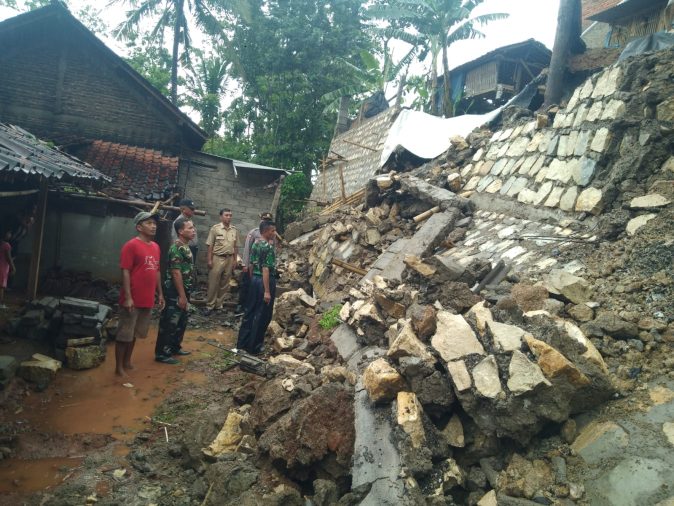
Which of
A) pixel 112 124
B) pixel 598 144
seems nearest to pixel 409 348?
pixel 598 144

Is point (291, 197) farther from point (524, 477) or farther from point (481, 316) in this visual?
point (524, 477)

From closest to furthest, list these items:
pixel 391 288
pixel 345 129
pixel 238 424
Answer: pixel 238 424 → pixel 391 288 → pixel 345 129

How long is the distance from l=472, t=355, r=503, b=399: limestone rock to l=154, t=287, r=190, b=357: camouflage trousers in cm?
395

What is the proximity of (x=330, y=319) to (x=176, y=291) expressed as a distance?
2.12 metres

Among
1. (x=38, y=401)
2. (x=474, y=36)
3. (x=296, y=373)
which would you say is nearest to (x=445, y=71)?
(x=474, y=36)

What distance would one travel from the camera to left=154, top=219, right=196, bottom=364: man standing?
520cm

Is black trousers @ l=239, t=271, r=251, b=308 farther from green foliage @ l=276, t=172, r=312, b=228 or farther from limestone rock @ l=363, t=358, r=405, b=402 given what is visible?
green foliage @ l=276, t=172, r=312, b=228

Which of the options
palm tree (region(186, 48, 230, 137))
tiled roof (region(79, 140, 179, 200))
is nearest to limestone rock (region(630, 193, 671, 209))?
tiled roof (region(79, 140, 179, 200))

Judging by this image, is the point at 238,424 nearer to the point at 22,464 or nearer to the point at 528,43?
the point at 22,464

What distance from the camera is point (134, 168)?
33.7ft

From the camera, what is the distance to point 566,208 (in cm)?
509

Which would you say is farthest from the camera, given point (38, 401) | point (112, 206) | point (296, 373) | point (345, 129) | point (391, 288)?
point (345, 129)

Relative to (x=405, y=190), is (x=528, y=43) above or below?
above

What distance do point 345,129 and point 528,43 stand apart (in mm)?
7834
